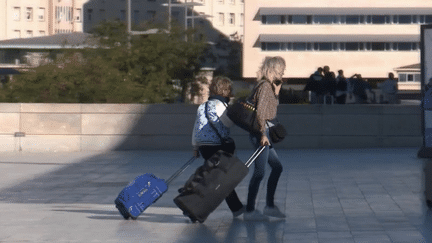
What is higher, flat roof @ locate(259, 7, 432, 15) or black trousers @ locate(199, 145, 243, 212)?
flat roof @ locate(259, 7, 432, 15)

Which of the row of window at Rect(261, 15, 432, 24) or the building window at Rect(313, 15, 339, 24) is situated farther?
the building window at Rect(313, 15, 339, 24)

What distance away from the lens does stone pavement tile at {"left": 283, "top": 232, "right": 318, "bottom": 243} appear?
7911 millimetres

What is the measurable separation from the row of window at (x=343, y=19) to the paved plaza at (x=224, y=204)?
240 feet

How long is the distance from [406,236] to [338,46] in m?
83.4

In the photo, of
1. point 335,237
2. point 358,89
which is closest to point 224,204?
point 335,237

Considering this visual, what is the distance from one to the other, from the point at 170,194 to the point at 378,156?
6.44 meters

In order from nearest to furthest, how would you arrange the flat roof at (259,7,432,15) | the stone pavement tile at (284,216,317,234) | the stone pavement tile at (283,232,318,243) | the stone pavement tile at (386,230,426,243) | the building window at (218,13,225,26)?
the stone pavement tile at (386,230,426,243) → the stone pavement tile at (283,232,318,243) → the stone pavement tile at (284,216,317,234) → the flat roof at (259,7,432,15) → the building window at (218,13,225,26)

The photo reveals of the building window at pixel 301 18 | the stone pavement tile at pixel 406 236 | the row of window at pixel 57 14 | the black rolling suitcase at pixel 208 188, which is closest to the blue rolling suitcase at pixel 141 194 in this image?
the black rolling suitcase at pixel 208 188

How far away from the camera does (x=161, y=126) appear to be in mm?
19000

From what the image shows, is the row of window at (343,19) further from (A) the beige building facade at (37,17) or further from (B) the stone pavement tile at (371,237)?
(B) the stone pavement tile at (371,237)

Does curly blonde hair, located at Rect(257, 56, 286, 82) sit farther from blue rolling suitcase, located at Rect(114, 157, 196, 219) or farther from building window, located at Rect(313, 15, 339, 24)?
building window, located at Rect(313, 15, 339, 24)

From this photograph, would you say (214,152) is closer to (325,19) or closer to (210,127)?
(210,127)

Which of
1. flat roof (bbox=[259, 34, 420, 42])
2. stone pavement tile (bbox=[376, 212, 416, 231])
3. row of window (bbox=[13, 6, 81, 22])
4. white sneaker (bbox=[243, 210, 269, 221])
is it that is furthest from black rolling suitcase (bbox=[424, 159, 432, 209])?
row of window (bbox=[13, 6, 81, 22])

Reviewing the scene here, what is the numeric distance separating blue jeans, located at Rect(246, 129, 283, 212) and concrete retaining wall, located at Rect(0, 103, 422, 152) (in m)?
9.58
